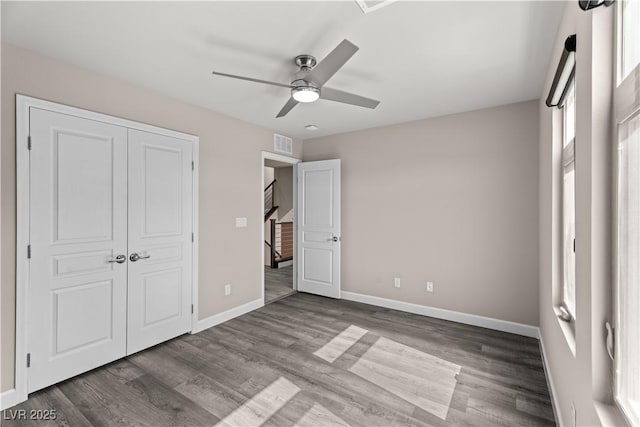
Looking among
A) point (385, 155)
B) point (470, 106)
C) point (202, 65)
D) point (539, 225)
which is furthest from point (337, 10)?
point (539, 225)

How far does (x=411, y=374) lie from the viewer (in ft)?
8.07

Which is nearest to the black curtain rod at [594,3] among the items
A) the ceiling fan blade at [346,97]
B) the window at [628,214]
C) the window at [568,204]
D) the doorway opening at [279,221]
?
the window at [628,214]

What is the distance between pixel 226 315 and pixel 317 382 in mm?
1748

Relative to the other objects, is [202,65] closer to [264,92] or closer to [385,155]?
[264,92]

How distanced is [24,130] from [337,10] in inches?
94.6

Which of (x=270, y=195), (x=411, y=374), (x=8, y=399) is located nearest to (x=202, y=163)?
(x=8, y=399)

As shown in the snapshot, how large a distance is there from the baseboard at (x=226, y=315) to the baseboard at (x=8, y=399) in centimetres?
141

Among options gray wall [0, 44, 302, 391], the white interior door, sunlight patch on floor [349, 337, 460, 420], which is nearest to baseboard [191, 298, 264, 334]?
gray wall [0, 44, 302, 391]

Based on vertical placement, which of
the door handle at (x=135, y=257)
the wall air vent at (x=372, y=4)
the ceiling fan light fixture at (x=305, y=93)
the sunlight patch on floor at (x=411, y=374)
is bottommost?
the sunlight patch on floor at (x=411, y=374)

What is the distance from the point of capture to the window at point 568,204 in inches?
72.7

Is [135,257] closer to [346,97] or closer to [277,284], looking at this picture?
→ [346,97]

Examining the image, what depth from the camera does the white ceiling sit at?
1.75m

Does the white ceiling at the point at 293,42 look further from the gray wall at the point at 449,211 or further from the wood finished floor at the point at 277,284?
the wood finished floor at the point at 277,284

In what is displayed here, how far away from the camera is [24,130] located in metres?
2.14
